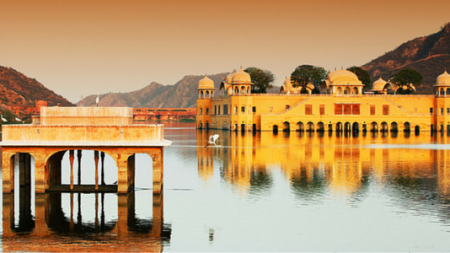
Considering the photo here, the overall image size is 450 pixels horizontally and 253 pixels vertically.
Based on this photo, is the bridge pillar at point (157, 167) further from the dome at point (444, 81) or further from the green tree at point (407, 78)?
the green tree at point (407, 78)

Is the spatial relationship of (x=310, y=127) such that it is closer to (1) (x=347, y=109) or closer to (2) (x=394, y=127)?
(1) (x=347, y=109)

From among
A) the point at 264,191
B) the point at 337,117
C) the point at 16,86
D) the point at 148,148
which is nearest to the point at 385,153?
the point at 264,191

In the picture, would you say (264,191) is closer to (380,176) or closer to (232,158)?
(380,176)

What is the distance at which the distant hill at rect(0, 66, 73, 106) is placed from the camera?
142250 millimetres

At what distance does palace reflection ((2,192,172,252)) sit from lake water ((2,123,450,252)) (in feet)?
0.10

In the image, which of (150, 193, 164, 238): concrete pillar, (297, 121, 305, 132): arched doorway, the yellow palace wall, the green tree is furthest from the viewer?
the green tree

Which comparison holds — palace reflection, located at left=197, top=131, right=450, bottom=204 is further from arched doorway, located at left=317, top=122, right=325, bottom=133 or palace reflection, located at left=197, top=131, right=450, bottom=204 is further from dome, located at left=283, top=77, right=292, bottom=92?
dome, located at left=283, top=77, right=292, bottom=92

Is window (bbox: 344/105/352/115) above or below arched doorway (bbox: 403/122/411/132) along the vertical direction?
above

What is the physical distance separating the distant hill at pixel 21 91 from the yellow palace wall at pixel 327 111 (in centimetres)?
6866

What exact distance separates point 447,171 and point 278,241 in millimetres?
19975

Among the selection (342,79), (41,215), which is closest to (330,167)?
(41,215)

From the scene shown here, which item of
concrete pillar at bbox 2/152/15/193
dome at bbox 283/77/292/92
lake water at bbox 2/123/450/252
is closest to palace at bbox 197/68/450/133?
dome at bbox 283/77/292/92

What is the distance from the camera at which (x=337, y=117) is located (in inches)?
3526

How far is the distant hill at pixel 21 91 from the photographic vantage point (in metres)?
142
